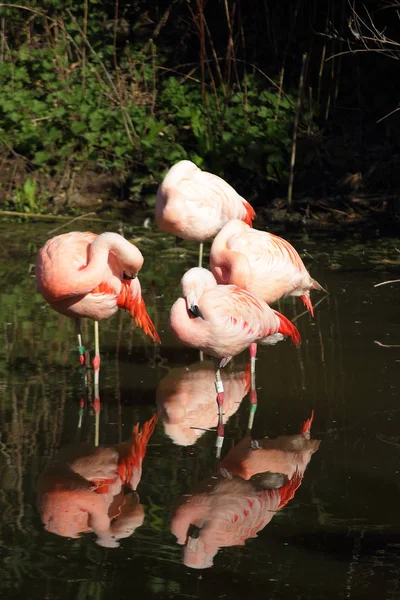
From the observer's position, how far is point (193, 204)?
683 centimetres

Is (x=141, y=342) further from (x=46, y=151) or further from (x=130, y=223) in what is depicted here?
(x=46, y=151)

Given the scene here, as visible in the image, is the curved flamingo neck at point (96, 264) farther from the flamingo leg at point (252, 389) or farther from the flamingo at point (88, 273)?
the flamingo leg at point (252, 389)

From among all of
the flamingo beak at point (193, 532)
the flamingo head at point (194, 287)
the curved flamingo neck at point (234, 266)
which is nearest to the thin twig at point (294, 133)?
the curved flamingo neck at point (234, 266)

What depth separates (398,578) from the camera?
3223 millimetres

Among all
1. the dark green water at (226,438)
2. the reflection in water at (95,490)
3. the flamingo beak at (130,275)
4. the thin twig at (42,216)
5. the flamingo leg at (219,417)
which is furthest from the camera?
the thin twig at (42,216)

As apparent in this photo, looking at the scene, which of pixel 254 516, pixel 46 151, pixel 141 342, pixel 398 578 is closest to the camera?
pixel 398 578

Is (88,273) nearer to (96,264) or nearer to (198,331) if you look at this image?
(96,264)

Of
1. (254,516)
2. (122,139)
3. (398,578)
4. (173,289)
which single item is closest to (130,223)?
(122,139)

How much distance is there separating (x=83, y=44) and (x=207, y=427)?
7.24 metres

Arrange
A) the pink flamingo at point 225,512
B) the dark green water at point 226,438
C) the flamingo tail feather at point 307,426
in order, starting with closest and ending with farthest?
1. the dark green water at point 226,438
2. the pink flamingo at point 225,512
3. the flamingo tail feather at point 307,426

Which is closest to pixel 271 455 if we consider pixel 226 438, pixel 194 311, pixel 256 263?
pixel 226 438

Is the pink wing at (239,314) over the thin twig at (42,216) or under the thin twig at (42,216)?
over

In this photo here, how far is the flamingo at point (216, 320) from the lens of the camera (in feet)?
15.4

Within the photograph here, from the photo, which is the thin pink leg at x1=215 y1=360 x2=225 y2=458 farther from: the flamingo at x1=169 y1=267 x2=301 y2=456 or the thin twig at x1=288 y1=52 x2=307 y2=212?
the thin twig at x1=288 y1=52 x2=307 y2=212
